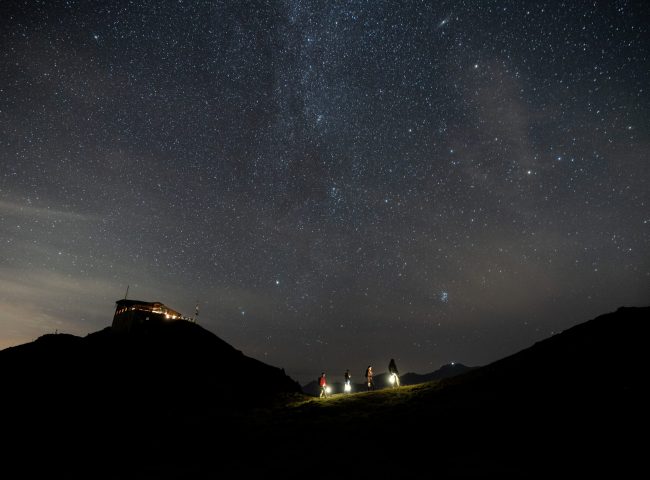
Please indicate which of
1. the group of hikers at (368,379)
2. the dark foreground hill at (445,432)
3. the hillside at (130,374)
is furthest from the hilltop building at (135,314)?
the group of hikers at (368,379)

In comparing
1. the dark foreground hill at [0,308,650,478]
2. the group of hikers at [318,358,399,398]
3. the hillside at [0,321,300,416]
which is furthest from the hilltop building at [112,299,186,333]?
the group of hikers at [318,358,399,398]

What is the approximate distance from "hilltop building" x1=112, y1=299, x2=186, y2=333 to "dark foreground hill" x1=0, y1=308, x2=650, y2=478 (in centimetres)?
2456

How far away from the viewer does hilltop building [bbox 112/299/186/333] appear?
45.3m

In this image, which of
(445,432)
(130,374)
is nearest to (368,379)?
(445,432)

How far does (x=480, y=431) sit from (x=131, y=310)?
1851 inches

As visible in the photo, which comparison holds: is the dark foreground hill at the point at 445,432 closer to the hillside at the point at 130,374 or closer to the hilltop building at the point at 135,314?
the hillside at the point at 130,374

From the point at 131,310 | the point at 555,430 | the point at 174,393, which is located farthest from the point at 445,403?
the point at 131,310

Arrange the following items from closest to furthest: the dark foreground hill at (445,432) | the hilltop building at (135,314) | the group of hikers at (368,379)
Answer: the dark foreground hill at (445,432)
the group of hikers at (368,379)
the hilltop building at (135,314)

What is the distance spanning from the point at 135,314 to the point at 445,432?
4490 centimetres

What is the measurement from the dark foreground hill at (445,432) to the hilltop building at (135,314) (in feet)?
80.6

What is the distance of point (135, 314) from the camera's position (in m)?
45.5

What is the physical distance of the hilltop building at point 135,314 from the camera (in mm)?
45281

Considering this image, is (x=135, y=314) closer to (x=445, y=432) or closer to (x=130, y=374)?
(x=130, y=374)

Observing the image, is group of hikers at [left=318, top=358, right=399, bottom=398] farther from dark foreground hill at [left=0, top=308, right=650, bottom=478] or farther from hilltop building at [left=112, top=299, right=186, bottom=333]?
hilltop building at [left=112, top=299, right=186, bottom=333]
